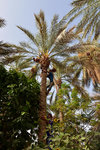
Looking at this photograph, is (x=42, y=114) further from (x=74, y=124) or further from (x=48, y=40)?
(x=48, y=40)

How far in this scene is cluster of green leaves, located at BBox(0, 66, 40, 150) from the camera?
142 inches

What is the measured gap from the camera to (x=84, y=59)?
6785mm

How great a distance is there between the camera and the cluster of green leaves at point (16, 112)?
3.61m

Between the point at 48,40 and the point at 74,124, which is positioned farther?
the point at 48,40

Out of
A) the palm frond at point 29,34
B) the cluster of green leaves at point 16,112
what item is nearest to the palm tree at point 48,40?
the palm frond at point 29,34

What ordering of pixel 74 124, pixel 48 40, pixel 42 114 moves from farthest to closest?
pixel 48 40 → pixel 42 114 → pixel 74 124

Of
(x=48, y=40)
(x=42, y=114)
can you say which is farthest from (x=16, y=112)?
(x=48, y=40)

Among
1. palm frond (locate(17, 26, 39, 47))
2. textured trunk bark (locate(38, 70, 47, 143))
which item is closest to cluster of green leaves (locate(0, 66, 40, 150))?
textured trunk bark (locate(38, 70, 47, 143))

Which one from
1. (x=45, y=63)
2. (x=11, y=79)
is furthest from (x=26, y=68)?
(x=11, y=79)

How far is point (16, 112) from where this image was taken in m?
3.91

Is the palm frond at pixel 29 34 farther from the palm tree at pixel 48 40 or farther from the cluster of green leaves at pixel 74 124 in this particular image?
the cluster of green leaves at pixel 74 124

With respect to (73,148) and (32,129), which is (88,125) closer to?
(73,148)

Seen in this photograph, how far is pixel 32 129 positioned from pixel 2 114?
0.91 m

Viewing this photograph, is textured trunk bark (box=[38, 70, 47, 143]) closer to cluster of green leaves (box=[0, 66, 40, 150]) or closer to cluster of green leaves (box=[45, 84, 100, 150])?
cluster of green leaves (box=[0, 66, 40, 150])
